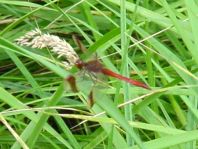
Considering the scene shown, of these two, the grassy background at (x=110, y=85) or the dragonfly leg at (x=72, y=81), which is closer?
the dragonfly leg at (x=72, y=81)

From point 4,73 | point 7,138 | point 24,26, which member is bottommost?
point 7,138

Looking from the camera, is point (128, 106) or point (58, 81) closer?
point (128, 106)

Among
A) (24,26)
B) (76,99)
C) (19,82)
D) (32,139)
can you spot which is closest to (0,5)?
(24,26)

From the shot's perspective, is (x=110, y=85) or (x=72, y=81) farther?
(x=110, y=85)

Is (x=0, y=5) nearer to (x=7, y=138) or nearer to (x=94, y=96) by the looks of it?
(x=7, y=138)

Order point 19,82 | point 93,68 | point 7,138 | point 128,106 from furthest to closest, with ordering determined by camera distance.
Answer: point 19,82 < point 7,138 < point 128,106 < point 93,68

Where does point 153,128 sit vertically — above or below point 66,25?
below

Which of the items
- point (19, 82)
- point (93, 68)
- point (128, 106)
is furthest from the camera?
point (19, 82)

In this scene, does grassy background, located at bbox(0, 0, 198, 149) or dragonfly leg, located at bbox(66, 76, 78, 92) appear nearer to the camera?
dragonfly leg, located at bbox(66, 76, 78, 92)
